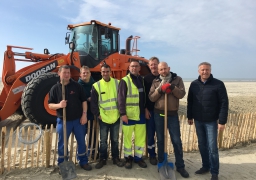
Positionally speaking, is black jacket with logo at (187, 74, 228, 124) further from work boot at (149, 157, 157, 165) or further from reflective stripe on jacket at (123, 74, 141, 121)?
work boot at (149, 157, 157, 165)

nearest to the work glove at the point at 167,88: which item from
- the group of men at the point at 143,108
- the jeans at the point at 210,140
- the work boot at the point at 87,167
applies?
the group of men at the point at 143,108

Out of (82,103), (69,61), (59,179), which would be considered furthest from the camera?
(69,61)

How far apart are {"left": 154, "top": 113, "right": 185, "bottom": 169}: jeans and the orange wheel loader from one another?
3.29 meters

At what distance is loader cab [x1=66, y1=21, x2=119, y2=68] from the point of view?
23.3 ft

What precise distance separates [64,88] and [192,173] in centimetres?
269

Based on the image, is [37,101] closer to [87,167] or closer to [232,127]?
[87,167]

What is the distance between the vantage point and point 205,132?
355 centimetres

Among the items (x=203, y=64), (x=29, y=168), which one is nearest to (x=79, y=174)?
(x=29, y=168)

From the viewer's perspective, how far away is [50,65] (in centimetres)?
639

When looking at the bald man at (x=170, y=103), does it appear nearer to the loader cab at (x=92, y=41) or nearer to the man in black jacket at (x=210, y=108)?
the man in black jacket at (x=210, y=108)

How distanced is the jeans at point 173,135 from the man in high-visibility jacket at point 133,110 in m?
0.30

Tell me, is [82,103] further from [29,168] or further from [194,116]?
[194,116]

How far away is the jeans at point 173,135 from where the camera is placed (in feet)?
11.6

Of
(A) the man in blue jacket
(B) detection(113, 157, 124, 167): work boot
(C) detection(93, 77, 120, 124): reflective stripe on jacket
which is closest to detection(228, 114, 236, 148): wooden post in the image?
(B) detection(113, 157, 124, 167): work boot
